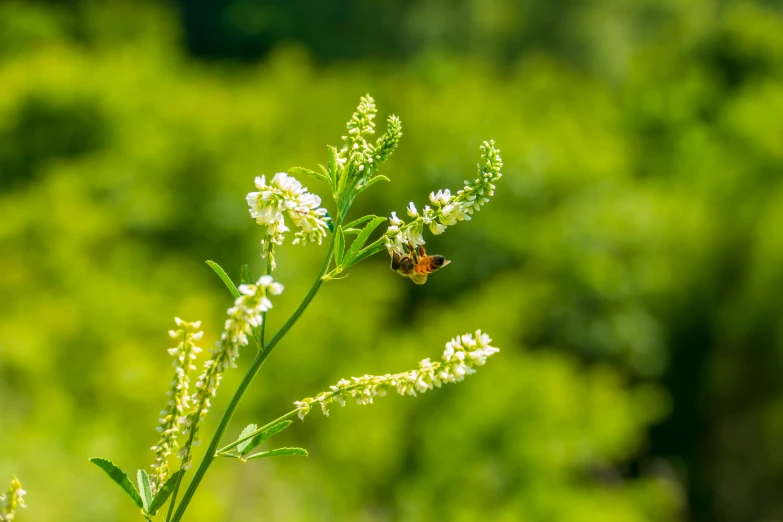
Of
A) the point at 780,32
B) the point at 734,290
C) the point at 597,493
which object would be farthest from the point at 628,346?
the point at 780,32

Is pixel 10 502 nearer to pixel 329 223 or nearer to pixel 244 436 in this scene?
pixel 244 436

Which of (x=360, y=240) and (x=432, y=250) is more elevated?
(x=432, y=250)

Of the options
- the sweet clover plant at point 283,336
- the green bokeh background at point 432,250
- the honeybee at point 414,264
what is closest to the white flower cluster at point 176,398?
the sweet clover plant at point 283,336

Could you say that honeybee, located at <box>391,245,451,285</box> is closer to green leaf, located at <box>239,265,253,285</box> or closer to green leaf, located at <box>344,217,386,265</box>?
green leaf, located at <box>344,217,386,265</box>

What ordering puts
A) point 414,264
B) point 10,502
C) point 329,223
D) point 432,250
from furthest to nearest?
1. point 432,250
2. point 414,264
3. point 329,223
4. point 10,502

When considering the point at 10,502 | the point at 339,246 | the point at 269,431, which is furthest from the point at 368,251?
the point at 10,502

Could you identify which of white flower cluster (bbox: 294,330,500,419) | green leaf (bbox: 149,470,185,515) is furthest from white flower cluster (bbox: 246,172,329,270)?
green leaf (bbox: 149,470,185,515)
